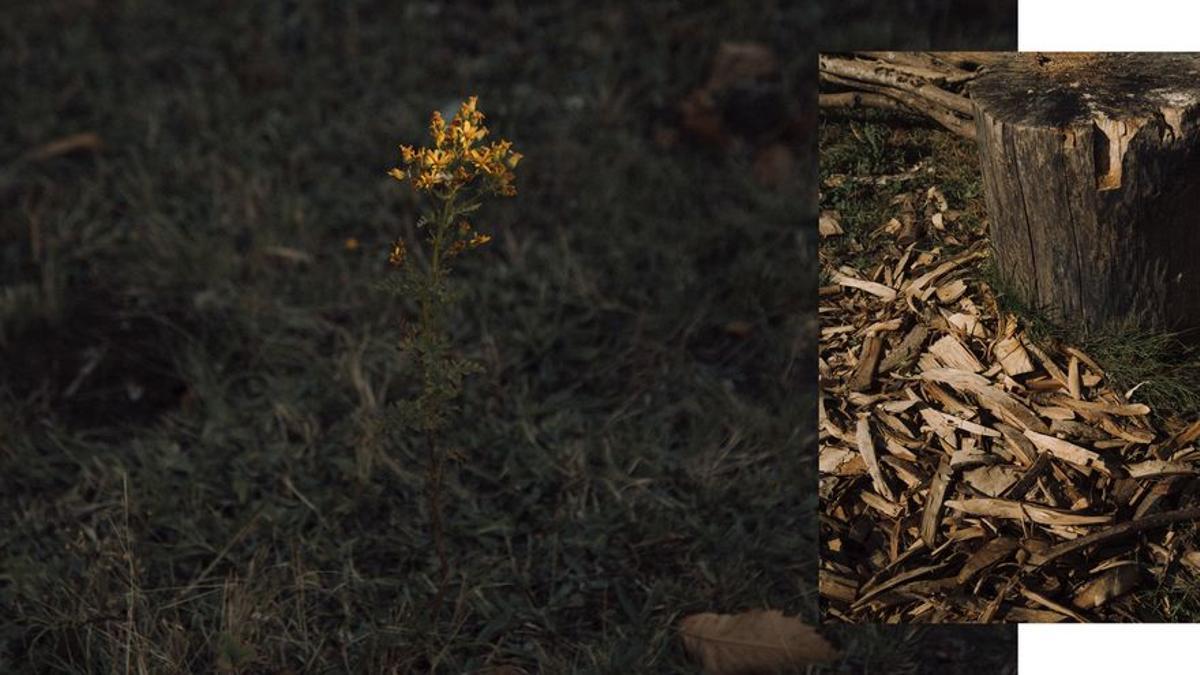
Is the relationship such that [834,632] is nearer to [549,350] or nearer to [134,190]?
[549,350]

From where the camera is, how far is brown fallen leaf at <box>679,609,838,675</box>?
3.18 meters

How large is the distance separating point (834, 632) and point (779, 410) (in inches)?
33.0

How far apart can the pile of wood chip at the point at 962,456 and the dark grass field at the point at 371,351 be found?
0.59m

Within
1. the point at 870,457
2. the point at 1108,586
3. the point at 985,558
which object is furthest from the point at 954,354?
the point at 1108,586

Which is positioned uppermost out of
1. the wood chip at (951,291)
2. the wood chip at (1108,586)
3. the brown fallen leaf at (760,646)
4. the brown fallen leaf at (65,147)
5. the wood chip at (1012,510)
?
the brown fallen leaf at (65,147)

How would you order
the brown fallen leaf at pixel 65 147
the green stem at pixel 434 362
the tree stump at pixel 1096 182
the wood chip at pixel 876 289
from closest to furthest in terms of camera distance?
the tree stump at pixel 1096 182 → the wood chip at pixel 876 289 → the green stem at pixel 434 362 → the brown fallen leaf at pixel 65 147

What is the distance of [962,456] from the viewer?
9.12ft

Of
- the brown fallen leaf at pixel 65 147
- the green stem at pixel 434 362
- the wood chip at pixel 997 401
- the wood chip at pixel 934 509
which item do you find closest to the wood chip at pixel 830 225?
the wood chip at pixel 997 401

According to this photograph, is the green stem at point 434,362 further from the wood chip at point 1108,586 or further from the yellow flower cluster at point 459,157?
the wood chip at point 1108,586

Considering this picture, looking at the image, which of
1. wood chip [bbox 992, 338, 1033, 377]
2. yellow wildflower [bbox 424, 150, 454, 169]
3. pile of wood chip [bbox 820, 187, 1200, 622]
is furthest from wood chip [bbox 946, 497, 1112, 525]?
yellow wildflower [bbox 424, 150, 454, 169]

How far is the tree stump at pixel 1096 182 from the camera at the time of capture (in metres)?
2.58

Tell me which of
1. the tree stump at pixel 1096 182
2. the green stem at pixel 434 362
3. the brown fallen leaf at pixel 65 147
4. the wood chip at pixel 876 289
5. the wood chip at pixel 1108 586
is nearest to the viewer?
the tree stump at pixel 1096 182

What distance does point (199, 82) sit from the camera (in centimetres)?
548

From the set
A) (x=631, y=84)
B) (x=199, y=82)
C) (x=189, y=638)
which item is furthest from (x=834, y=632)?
(x=199, y=82)
